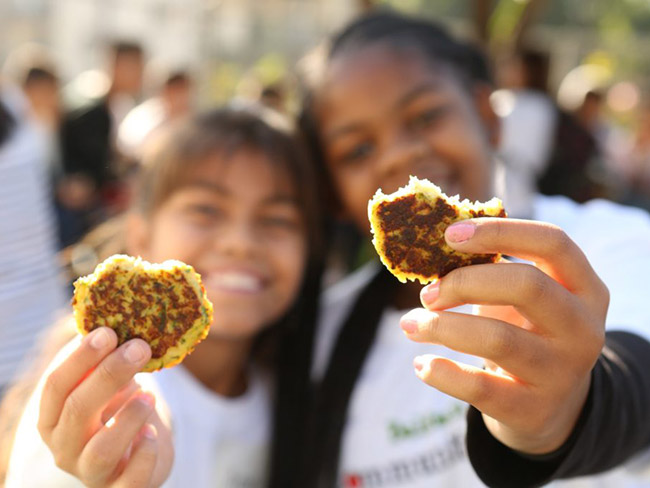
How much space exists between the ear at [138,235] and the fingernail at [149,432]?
1060 mm

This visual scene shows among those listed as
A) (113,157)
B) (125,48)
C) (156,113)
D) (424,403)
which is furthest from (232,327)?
(125,48)

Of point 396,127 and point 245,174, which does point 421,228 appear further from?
point 245,174

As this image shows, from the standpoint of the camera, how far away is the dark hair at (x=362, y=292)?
197 centimetres

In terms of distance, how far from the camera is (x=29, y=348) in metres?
2.56

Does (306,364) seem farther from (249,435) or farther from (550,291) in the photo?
(550,291)

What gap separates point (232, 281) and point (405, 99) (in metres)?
0.70

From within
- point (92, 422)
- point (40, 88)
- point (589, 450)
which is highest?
point (92, 422)

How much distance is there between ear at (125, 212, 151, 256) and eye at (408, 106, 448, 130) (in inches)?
35.4

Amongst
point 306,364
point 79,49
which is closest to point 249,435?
point 306,364

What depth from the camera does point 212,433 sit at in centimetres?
200

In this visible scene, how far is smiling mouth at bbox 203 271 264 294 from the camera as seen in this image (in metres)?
2.03

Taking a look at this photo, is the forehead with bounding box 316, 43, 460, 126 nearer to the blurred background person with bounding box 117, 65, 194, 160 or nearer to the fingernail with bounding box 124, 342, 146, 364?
the fingernail with bounding box 124, 342, 146, 364

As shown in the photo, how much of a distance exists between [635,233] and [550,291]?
937 millimetres

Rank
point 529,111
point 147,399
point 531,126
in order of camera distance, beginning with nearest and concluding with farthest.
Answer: point 147,399 < point 531,126 < point 529,111
